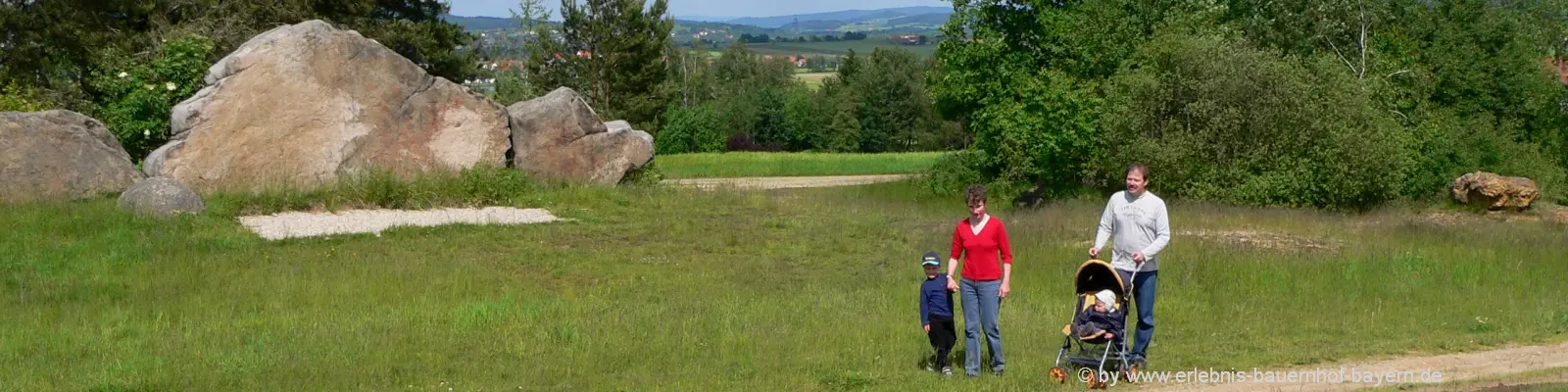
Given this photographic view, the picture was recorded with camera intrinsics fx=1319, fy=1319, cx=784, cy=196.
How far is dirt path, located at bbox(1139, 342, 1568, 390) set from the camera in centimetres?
1016

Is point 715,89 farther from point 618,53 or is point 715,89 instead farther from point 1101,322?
point 1101,322

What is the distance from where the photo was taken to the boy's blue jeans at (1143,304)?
407 inches

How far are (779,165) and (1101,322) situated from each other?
43.3m

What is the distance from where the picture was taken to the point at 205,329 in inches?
478

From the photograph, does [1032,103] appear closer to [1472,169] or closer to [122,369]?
[1472,169]

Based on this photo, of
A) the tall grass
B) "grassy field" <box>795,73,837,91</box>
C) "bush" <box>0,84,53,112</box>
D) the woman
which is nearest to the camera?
the woman

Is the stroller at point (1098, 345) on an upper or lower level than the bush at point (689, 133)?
upper

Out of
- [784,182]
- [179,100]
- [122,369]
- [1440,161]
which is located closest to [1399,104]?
[1440,161]

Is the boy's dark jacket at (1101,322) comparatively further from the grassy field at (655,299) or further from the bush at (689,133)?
the bush at (689,133)

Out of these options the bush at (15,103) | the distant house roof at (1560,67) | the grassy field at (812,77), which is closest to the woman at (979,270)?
the bush at (15,103)

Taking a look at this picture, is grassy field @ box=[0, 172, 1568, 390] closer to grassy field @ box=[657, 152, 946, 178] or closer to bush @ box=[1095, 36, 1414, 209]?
bush @ box=[1095, 36, 1414, 209]

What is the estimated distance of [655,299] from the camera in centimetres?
1473

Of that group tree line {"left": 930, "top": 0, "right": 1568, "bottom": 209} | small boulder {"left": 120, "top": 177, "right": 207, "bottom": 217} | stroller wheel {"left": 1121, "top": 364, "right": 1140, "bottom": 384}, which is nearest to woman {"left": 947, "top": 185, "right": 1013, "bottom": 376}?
stroller wheel {"left": 1121, "top": 364, "right": 1140, "bottom": 384}

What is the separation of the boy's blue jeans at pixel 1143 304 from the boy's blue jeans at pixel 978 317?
1115 millimetres
